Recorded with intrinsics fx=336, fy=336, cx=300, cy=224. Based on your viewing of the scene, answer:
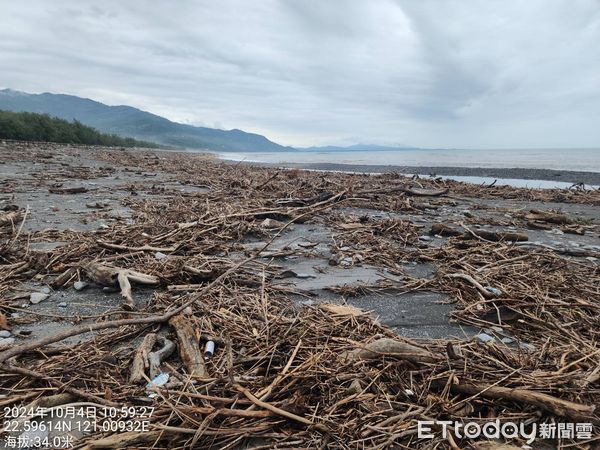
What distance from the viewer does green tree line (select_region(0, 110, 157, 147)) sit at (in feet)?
133

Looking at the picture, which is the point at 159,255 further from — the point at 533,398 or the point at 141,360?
the point at 533,398

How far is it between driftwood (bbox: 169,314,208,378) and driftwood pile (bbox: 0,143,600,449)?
0.03 ft

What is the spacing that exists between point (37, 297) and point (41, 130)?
2161 inches

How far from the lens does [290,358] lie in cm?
205

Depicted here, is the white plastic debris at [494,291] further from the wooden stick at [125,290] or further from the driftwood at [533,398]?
the wooden stick at [125,290]

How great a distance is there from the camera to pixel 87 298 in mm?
3023

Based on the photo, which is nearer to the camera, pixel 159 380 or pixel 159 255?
pixel 159 380

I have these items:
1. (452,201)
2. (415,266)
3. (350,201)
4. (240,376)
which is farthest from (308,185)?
(240,376)

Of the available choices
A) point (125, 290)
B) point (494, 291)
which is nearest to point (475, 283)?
point (494, 291)

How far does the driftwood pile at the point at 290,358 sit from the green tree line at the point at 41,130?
49.7 metres

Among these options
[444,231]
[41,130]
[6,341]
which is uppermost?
[41,130]

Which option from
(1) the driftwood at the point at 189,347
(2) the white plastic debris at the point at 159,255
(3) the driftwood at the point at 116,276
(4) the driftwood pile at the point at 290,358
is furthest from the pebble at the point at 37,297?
(1) the driftwood at the point at 189,347

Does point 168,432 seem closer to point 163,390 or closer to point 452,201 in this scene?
point 163,390

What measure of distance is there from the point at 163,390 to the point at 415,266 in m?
3.18
